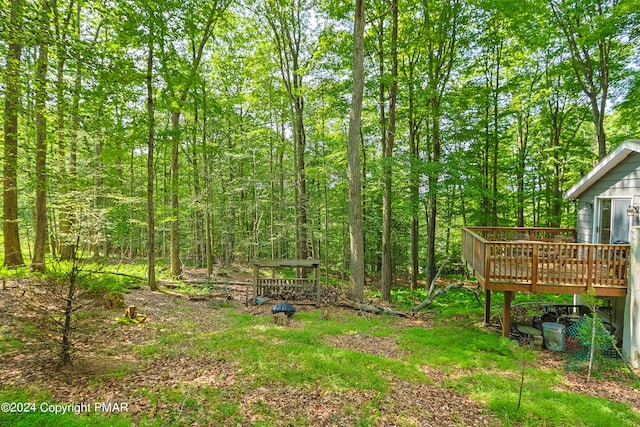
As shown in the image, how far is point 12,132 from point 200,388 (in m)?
9.93

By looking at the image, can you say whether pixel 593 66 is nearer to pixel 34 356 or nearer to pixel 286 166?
pixel 286 166

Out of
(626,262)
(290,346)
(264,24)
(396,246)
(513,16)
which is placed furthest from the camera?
(396,246)

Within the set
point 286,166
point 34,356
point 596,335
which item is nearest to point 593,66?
point 596,335

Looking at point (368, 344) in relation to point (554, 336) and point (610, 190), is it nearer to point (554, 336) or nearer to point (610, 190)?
point (554, 336)

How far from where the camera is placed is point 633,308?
21.6ft

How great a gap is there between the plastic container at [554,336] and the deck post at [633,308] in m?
1.14

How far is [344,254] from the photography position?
20734 mm

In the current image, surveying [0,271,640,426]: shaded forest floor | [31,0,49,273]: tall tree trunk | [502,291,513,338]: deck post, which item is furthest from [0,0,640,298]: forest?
[502,291,513,338]: deck post

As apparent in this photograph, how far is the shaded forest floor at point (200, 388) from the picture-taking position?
150 inches

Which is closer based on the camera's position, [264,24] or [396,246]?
[264,24]

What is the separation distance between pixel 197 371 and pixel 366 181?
38.8ft

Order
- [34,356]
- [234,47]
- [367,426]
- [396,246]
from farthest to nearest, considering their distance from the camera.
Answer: [396,246] → [234,47] → [34,356] → [367,426]

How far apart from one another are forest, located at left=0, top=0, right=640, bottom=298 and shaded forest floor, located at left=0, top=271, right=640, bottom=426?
3707mm

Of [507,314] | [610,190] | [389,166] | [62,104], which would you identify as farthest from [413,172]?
[62,104]
